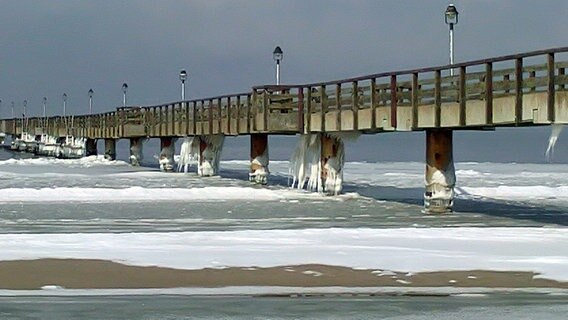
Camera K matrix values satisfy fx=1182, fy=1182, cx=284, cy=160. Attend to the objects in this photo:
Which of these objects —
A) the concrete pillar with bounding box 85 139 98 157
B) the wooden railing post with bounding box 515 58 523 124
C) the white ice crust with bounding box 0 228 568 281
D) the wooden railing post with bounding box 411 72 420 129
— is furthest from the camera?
the concrete pillar with bounding box 85 139 98 157

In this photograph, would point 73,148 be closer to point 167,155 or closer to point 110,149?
point 110,149

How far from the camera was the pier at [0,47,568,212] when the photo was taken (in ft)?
77.3

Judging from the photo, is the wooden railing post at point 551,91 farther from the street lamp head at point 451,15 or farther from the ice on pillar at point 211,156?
the ice on pillar at point 211,156

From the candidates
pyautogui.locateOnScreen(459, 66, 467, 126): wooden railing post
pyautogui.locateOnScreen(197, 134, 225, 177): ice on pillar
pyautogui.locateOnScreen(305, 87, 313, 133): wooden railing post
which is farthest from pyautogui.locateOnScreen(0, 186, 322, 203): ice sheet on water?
pyautogui.locateOnScreen(197, 134, 225, 177): ice on pillar

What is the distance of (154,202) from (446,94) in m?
9.45

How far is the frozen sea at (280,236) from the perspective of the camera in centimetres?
1268

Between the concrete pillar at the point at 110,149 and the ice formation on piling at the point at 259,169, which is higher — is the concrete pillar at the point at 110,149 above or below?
above

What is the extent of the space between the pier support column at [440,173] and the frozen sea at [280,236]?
0.55m

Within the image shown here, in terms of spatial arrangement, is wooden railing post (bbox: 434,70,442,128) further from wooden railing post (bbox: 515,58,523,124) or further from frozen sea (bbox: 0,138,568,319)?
wooden railing post (bbox: 515,58,523,124)

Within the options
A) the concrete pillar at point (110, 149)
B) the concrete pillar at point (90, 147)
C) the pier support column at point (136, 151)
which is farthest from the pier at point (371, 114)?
the concrete pillar at point (90, 147)

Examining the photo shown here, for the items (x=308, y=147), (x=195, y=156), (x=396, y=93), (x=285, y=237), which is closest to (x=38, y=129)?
(x=195, y=156)

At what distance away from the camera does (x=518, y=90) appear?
2362 cm

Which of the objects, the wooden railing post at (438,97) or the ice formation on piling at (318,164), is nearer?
the wooden railing post at (438,97)

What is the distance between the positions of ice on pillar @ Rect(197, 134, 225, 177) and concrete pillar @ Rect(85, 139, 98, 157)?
112 feet
